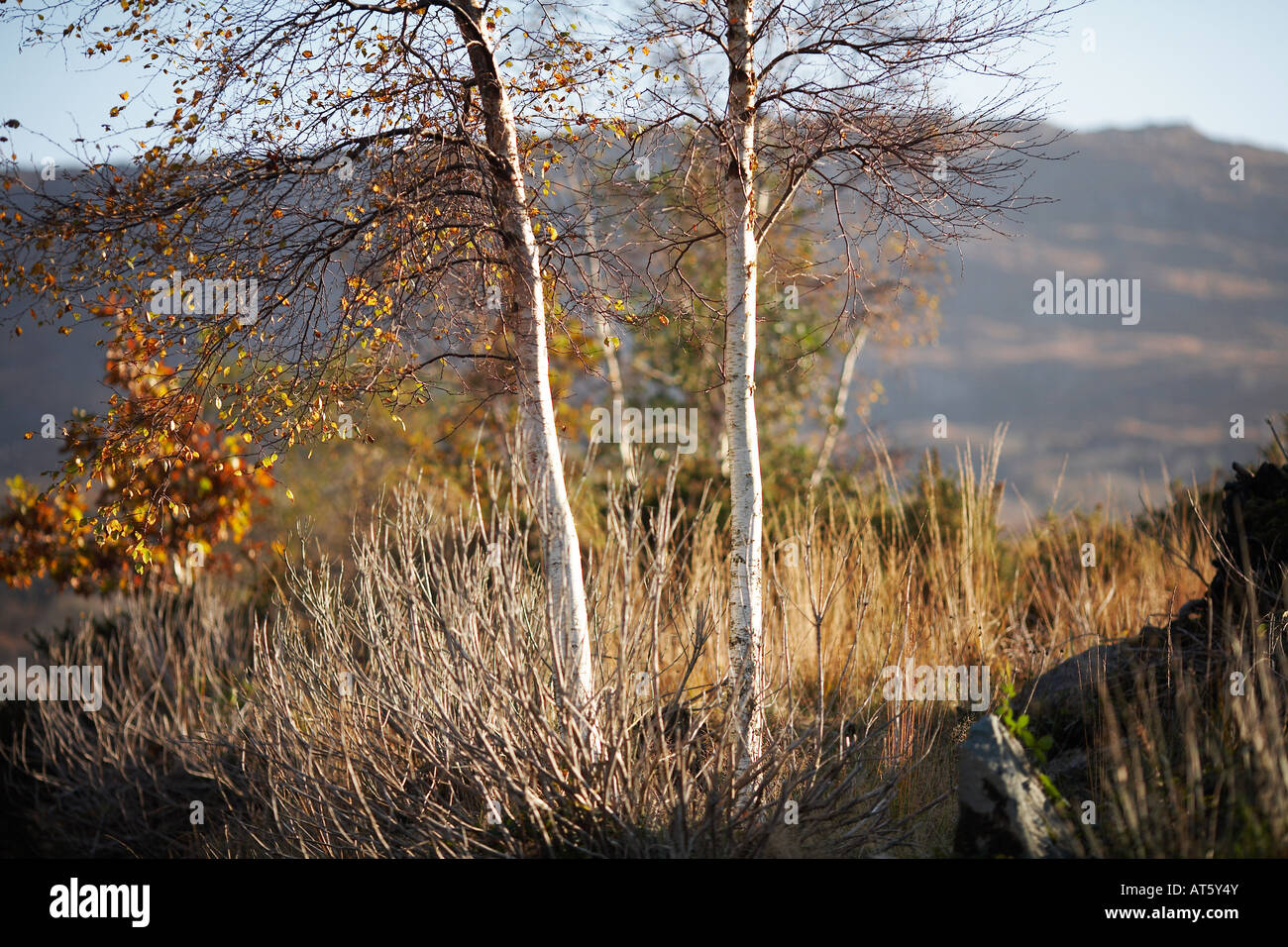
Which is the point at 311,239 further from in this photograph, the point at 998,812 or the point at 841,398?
the point at 841,398

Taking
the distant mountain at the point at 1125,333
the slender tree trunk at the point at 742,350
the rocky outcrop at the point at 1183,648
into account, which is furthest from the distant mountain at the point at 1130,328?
the slender tree trunk at the point at 742,350

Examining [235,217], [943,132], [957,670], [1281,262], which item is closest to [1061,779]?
[957,670]

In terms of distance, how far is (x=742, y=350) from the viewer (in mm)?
5719

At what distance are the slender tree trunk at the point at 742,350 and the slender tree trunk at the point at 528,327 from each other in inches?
35.4

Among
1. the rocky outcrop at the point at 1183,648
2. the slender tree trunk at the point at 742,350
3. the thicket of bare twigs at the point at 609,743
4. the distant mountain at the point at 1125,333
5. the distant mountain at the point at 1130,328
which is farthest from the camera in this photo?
the distant mountain at the point at 1130,328

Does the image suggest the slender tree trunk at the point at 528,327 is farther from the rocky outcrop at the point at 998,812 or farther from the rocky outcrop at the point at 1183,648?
the rocky outcrop at the point at 1183,648

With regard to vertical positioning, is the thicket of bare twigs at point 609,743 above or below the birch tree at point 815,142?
below

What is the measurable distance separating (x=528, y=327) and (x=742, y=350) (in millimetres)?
1225

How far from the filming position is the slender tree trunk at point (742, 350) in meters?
5.62

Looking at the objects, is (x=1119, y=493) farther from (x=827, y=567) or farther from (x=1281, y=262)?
(x=1281, y=262)

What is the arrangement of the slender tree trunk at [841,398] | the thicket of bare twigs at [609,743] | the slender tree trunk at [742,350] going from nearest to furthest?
the thicket of bare twigs at [609,743] → the slender tree trunk at [742,350] → the slender tree trunk at [841,398]

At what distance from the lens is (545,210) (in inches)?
235

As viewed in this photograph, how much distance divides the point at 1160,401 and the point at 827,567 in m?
55.9

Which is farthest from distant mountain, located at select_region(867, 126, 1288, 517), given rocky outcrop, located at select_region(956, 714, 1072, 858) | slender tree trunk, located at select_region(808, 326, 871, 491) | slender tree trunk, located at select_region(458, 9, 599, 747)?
rocky outcrop, located at select_region(956, 714, 1072, 858)
